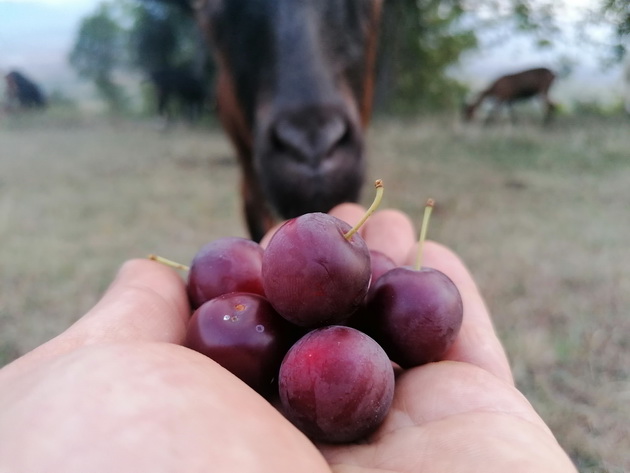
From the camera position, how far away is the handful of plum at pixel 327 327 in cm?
121

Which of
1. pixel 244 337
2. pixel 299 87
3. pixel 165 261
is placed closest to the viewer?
pixel 244 337

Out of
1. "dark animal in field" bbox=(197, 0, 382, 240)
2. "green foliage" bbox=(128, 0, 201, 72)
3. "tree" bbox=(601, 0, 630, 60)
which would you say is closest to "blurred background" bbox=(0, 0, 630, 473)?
"tree" bbox=(601, 0, 630, 60)

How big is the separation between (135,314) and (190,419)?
1.88ft

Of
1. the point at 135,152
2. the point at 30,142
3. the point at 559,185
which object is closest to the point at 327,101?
the point at 559,185

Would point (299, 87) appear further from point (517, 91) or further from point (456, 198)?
point (517, 91)

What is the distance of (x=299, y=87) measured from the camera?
3.04 meters

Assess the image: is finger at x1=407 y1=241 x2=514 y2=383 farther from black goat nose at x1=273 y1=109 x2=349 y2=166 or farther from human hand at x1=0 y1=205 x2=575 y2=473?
black goat nose at x1=273 y1=109 x2=349 y2=166

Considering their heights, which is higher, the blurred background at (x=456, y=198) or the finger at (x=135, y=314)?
the finger at (x=135, y=314)

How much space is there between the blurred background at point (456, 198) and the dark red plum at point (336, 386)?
1475 mm

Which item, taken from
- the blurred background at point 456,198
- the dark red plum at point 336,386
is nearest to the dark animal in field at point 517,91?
the blurred background at point 456,198

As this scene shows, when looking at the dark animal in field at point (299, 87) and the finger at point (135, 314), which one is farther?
the dark animal in field at point (299, 87)

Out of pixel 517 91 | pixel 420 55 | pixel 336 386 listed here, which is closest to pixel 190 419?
pixel 336 386

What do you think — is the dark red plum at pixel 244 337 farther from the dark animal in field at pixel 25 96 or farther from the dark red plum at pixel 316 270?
the dark animal in field at pixel 25 96

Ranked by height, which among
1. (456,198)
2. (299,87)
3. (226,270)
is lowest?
(456,198)
